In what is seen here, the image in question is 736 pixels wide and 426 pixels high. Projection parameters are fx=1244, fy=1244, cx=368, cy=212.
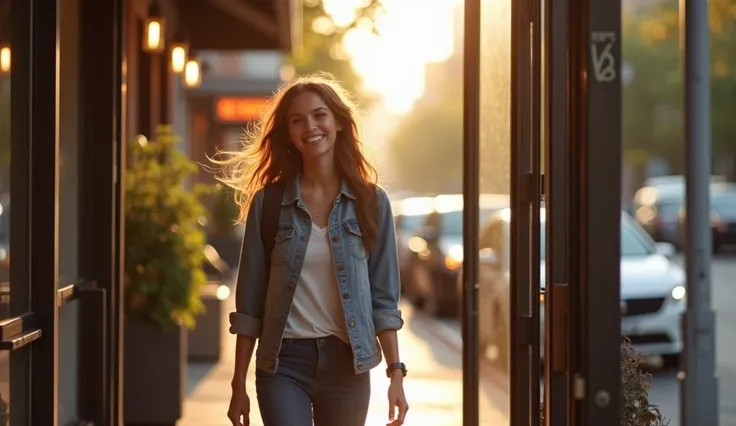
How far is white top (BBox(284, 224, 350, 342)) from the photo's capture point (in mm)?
4301

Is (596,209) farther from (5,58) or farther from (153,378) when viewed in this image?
(153,378)

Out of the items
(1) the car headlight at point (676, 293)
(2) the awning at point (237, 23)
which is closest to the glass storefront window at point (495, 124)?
(1) the car headlight at point (676, 293)

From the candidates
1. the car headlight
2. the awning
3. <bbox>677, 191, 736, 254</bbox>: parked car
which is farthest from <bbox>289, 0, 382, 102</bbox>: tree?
<bbox>677, 191, 736, 254</bbox>: parked car

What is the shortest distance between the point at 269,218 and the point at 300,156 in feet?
1.10

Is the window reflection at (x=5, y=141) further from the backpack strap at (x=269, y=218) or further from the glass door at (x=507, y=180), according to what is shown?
the glass door at (x=507, y=180)

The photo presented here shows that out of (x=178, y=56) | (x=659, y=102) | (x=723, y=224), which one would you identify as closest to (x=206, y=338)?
(x=178, y=56)

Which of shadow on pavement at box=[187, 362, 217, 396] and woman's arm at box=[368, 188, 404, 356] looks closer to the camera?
woman's arm at box=[368, 188, 404, 356]

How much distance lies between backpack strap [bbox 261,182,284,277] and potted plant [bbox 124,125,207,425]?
461cm

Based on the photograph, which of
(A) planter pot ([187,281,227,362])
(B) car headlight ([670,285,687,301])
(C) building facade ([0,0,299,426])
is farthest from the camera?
(A) planter pot ([187,281,227,362])

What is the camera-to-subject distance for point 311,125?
4.49m

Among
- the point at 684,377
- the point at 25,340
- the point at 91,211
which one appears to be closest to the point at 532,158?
the point at 25,340

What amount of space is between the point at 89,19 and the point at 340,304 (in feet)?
8.94

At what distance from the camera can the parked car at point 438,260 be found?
18.0 m

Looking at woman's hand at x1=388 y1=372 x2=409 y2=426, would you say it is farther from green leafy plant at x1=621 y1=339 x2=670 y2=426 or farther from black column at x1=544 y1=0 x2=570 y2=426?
green leafy plant at x1=621 y1=339 x2=670 y2=426
